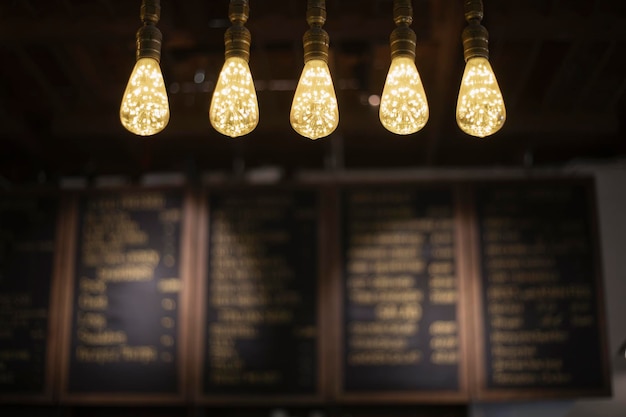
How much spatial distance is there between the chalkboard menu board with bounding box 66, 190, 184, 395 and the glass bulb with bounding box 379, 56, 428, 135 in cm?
238

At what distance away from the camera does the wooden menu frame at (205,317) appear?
390cm

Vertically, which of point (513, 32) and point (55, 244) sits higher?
point (513, 32)

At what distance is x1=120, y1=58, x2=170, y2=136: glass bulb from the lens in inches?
76.9

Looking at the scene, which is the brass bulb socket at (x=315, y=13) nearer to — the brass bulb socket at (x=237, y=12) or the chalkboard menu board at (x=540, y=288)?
the brass bulb socket at (x=237, y=12)

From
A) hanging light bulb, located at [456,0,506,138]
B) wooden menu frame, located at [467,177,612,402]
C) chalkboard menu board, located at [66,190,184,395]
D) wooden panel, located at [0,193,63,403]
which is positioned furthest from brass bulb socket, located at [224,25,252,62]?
wooden panel, located at [0,193,63,403]

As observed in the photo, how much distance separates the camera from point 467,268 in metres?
4.00

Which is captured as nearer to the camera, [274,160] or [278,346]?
[278,346]

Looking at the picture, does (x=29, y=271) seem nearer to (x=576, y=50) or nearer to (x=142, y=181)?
(x=142, y=181)

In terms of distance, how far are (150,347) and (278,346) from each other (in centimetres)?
70

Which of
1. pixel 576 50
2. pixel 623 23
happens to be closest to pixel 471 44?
pixel 623 23

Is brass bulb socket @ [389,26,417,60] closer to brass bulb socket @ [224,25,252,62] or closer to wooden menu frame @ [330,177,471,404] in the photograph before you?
brass bulb socket @ [224,25,252,62]

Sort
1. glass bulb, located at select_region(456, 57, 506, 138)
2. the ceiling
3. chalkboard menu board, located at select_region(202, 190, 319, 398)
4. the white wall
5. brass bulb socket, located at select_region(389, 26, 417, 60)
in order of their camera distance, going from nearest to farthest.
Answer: glass bulb, located at select_region(456, 57, 506, 138), brass bulb socket, located at select_region(389, 26, 417, 60), the ceiling, chalkboard menu board, located at select_region(202, 190, 319, 398), the white wall

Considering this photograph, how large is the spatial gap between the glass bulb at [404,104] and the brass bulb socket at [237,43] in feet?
1.40

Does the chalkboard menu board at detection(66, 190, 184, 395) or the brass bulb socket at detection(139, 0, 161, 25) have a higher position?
the brass bulb socket at detection(139, 0, 161, 25)
